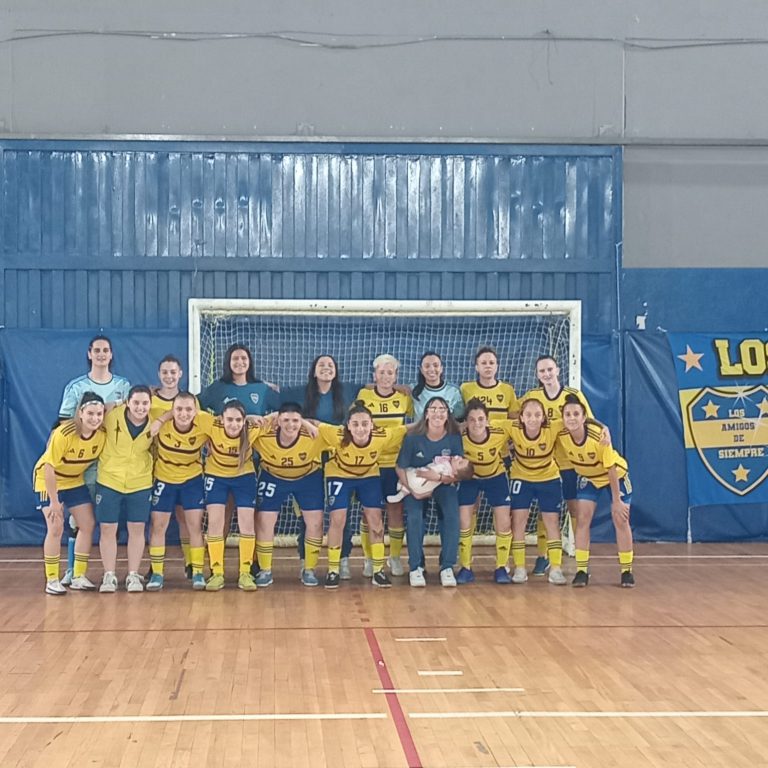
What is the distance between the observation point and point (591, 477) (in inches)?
305

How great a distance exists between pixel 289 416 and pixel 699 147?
16.8ft

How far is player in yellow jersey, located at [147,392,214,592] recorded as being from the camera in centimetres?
746

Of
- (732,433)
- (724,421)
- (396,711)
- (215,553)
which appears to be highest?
(724,421)

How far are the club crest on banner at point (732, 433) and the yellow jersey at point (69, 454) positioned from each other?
5.18 meters

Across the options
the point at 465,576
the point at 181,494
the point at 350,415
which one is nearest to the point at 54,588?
the point at 181,494

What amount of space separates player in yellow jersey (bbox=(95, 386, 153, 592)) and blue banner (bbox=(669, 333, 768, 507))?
191 inches

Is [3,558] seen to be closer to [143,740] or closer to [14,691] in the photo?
[14,691]

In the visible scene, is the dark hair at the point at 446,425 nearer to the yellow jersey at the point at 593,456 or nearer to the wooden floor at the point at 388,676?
the yellow jersey at the point at 593,456

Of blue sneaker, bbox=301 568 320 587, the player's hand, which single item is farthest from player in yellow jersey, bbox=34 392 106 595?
the player's hand

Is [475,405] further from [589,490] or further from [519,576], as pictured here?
[519,576]

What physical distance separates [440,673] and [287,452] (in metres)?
2.61

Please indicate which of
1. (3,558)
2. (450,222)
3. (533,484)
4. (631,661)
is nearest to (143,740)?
(631,661)

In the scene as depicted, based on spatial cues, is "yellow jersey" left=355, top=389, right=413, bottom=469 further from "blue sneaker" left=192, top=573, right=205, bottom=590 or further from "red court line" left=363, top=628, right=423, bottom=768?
"red court line" left=363, top=628, right=423, bottom=768

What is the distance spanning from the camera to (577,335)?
9312 mm
